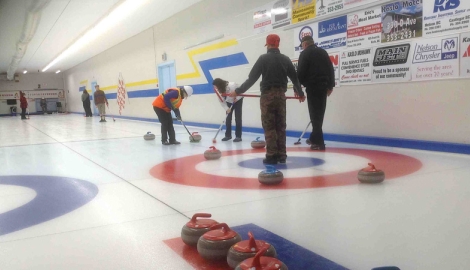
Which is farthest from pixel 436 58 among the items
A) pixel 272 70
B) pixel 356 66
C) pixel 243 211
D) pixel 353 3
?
pixel 243 211

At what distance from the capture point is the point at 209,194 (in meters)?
3.31

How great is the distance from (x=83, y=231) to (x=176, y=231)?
621 millimetres

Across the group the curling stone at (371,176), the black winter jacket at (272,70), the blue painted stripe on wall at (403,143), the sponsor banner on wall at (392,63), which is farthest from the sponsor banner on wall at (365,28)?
the curling stone at (371,176)

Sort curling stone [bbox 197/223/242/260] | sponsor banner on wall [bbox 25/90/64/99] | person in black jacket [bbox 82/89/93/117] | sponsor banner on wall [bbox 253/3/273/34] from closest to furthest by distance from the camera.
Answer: curling stone [bbox 197/223/242/260]
sponsor banner on wall [bbox 253/3/273/34]
person in black jacket [bbox 82/89/93/117]
sponsor banner on wall [bbox 25/90/64/99]

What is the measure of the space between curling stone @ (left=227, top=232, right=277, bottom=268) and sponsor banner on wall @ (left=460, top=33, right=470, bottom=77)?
14.5ft

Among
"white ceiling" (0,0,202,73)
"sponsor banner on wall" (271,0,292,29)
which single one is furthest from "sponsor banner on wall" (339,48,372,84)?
"white ceiling" (0,0,202,73)

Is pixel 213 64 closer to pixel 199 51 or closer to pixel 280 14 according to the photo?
pixel 199 51

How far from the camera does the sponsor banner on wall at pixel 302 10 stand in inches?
283

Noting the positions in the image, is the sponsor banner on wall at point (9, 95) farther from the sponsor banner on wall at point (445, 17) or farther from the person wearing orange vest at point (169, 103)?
the sponsor banner on wall at point (445, 17)

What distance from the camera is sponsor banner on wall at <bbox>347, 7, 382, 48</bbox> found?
6055 millimetres

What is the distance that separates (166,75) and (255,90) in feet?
18.7

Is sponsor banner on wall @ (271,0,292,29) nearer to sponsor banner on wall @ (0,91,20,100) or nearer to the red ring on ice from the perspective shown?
the red ring on ice

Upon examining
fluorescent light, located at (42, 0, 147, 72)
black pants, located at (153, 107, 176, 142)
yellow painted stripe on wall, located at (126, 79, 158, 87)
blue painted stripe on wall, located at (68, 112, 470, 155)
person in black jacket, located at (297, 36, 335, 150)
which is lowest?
blue painted stripe on wall, located at (68, 112, 470, 155)

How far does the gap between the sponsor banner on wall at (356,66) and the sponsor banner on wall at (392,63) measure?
0.12 metres
